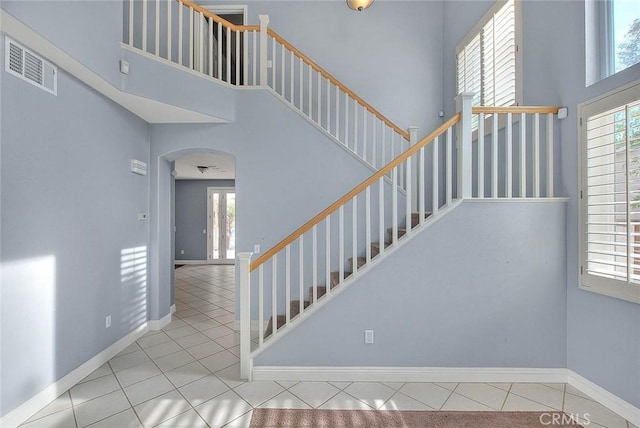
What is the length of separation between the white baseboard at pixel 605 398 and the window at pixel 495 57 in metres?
2.61

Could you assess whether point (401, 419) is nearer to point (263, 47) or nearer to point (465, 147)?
point (465, 147)

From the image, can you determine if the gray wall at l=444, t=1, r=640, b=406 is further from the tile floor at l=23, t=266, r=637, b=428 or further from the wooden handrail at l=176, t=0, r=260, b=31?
the wooden handrail at l=176, t=0, r=260, b=31

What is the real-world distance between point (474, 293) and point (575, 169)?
1.32 metres

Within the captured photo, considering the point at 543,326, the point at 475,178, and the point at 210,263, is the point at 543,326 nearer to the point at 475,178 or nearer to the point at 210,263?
the point at 475,178

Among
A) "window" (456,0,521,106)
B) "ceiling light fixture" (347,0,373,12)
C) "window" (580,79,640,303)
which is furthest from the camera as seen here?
"window" (456,0,521,106)

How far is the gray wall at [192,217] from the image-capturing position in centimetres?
898

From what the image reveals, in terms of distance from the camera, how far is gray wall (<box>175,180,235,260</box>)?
29.5 ft

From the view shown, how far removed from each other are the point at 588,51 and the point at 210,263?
911cm

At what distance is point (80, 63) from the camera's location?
2.27 metres

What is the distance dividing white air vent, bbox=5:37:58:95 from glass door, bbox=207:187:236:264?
22.3 feet

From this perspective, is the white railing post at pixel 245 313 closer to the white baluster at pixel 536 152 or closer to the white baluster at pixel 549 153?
the white baluster at pixel 536 152

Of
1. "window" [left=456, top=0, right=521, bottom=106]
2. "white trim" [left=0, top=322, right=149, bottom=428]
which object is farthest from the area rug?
"window" [left=456, top=0, right=521, bottom=106]

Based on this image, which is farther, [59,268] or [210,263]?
[210,263]

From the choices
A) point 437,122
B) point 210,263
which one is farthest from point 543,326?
point 210,263
